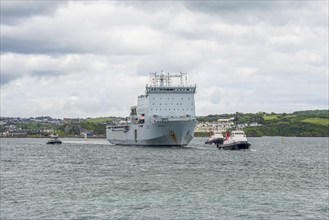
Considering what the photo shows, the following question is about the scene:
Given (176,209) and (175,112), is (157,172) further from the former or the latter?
(175,112)

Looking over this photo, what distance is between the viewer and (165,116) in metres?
126

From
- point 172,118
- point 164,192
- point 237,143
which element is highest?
point 172,118

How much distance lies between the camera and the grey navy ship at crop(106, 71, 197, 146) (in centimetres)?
11925

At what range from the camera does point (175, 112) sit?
414ft

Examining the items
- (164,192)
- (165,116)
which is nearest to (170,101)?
(165,116)

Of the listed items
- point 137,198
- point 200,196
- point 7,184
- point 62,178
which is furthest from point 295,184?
point 7,184

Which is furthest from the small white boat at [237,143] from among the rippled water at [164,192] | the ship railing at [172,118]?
the rippled water at [164,192]


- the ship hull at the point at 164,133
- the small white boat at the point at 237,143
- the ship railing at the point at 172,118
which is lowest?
the small white boat at the point at 237,143

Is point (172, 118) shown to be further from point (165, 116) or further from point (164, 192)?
point (164, 192)

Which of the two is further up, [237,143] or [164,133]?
[164,133]

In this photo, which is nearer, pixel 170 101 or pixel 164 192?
pixel 164 192

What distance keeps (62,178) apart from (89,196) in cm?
1635

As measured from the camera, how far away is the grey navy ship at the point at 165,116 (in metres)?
119

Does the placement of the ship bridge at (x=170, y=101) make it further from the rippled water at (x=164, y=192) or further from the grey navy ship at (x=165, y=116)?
the rippled water at (x=164, y=192)
